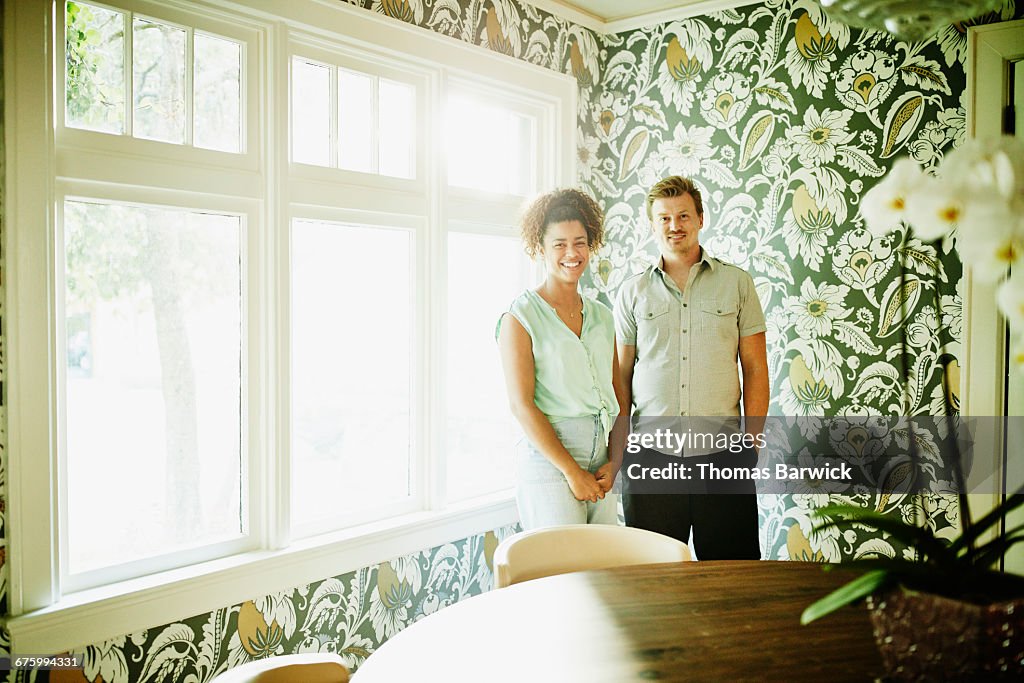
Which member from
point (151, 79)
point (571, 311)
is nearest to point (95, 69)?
point (151, 79)

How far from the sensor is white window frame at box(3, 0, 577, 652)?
2025mm

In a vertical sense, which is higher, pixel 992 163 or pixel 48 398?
pixel 992 163

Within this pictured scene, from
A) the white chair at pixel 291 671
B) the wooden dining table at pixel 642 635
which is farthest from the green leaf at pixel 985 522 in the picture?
the white chair at pixel 291 671

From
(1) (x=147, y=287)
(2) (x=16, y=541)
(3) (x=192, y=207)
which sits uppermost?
(3) (x=192, y=207)

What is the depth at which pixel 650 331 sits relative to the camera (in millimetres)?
3102

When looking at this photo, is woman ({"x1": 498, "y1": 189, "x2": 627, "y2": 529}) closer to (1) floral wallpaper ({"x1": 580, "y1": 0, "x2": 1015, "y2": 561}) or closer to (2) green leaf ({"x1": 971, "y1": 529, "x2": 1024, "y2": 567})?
(1) floral wallpaper ({"x1": 580, "y1": 0, "x2": 1015, "y2": 561})

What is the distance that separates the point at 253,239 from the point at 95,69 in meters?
0.65

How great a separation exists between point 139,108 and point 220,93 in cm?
27

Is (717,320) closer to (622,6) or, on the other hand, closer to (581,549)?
(581,549)

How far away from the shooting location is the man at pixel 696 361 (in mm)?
3002

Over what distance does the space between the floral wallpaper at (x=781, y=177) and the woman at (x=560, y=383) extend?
0.72 metres

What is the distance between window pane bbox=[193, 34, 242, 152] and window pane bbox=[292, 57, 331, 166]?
212mm

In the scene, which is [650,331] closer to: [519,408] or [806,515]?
[519,408]

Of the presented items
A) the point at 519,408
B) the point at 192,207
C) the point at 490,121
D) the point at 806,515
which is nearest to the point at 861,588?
the point at 519,408
